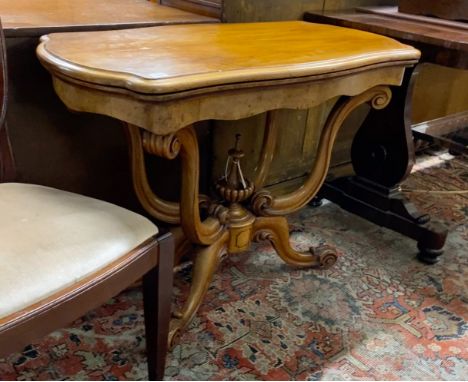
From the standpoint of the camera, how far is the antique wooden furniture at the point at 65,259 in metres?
0.85

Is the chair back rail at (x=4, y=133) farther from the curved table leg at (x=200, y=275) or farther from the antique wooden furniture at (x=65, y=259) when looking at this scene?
the curved table leg at (x=200, y=275)

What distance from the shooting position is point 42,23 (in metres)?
1.29

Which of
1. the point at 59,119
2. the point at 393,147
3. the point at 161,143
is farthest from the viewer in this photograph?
the point at 393,147

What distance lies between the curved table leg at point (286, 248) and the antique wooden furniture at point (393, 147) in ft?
1.01

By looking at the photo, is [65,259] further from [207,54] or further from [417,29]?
[417,29]

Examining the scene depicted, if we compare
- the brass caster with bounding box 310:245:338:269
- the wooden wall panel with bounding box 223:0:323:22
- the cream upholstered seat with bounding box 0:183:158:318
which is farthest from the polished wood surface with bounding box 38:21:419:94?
the brass caster with bounding box 310:245:338:269

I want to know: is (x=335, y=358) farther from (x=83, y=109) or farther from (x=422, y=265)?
(x=83, y=109)

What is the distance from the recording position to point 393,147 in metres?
1.79

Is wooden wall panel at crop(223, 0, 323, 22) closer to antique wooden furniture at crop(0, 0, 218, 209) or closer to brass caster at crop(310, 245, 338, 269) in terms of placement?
antique wooden furniture at crop(0, 0, 218, 209)

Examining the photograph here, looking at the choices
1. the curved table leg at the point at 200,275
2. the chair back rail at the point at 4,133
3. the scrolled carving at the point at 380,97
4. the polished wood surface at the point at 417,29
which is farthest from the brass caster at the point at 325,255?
the chair back rail at the point at 4,133

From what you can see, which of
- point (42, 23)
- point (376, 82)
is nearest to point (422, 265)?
point (376, 82)

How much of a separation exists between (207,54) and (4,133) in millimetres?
461

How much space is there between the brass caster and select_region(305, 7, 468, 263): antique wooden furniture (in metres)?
0.29

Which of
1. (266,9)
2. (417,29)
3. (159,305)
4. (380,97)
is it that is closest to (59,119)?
(159,305)
